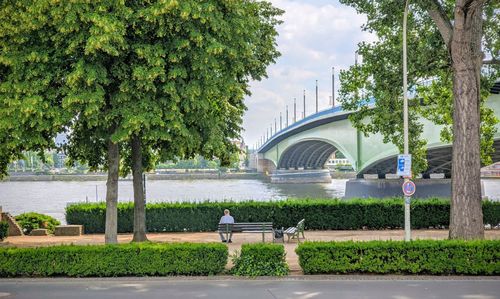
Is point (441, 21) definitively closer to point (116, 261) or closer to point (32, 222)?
point (116, 261)

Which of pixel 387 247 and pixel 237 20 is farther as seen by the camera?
pixel 237 20

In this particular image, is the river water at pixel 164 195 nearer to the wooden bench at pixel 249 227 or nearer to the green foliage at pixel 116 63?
the wooden bench at pixel 249 227

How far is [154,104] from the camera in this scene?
622 inches

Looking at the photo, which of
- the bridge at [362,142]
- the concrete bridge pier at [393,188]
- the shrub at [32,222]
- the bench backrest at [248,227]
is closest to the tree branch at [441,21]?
the bench backrest at [248,227]

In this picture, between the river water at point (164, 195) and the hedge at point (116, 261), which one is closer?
the hedge at point (116, 261)

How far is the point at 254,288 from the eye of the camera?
12539 mm

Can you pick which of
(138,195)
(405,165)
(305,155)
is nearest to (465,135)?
(405,165)

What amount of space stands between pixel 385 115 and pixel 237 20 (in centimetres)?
848

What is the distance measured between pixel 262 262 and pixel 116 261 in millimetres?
3554

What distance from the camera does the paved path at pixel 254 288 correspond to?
11805 mm

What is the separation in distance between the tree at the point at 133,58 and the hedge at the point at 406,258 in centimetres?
513

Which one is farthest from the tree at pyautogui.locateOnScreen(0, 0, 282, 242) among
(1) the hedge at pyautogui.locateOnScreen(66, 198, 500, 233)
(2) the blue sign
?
(1) the hedge at pyautogui.locateOnScreen(66, 198, 500, 233)

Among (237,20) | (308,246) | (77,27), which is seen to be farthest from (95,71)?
(308,246)

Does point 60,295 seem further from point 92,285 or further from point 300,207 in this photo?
point 300,207
